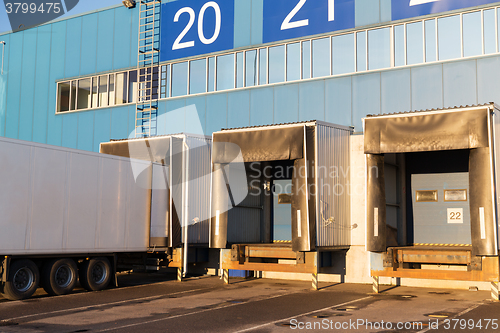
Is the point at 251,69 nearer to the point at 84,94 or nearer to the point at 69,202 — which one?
the point at 84,94

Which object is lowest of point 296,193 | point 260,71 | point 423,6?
point 296,193

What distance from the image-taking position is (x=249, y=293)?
44.3 feet

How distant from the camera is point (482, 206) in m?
11.8

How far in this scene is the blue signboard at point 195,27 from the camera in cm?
2020

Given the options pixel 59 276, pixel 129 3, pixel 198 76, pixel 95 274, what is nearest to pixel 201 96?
pixel 198 76

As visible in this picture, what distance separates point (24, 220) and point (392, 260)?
874 centimetres

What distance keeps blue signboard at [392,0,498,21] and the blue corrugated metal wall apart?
14.9 inches

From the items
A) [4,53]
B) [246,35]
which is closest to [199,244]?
[246,35]

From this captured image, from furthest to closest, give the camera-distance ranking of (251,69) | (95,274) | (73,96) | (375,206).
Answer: (73,96), (251,69), (95,274), (375,206)

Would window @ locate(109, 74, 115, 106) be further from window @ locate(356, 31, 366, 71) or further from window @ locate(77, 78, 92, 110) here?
window @ locate(356, 31, 366, 71)

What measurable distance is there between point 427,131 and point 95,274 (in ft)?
30.3

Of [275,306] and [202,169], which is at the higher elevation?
[202,169]

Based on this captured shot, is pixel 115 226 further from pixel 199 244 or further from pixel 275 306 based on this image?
pixel 275 306

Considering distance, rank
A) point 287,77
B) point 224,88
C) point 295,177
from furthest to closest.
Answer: point 224,88 → point 287,77 → point 295,177
